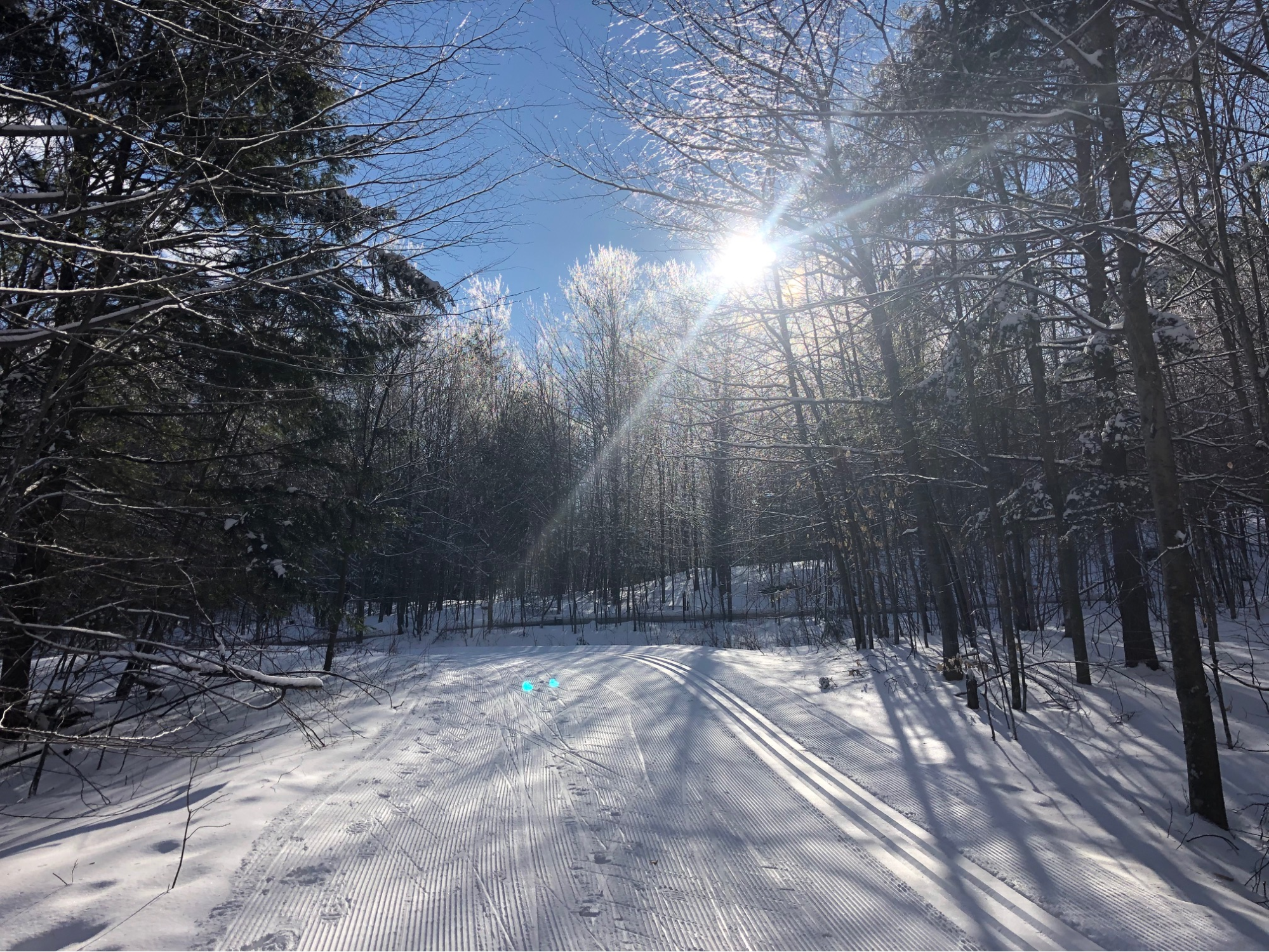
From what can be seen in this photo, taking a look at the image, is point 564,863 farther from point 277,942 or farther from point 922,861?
point 922,861

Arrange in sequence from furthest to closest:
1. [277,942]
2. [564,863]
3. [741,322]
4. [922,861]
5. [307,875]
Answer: [741,322], [922,861], [564,863], [307,875], [277,942]

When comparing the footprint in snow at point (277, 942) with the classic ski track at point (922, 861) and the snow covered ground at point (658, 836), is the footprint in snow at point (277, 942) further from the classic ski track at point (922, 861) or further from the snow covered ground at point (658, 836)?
the classic ski track at point (922, 861)

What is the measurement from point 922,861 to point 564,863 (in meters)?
1.83

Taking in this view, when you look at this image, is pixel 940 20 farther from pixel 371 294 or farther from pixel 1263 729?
pixel 1263 729

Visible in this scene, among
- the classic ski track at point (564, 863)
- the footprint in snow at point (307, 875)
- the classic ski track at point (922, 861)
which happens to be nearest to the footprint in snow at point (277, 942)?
the classic ski track at point (564, 863)

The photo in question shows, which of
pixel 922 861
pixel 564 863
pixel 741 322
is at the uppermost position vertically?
pixel 741 322

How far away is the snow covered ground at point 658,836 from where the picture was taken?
9.12ft

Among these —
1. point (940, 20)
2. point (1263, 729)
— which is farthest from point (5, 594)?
point (1263, 729)

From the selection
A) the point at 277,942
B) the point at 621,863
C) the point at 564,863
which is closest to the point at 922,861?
the point at 621,863

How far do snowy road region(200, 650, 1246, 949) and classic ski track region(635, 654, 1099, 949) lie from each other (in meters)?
0.01

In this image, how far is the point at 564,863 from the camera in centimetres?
332

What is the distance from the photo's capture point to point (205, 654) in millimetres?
6070

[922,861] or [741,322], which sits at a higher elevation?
[741,322]

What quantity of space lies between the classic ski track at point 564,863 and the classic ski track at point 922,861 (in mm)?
124
